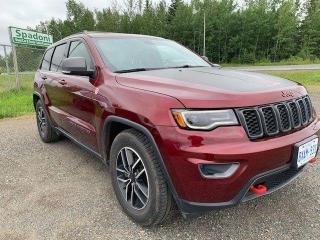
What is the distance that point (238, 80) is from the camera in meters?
2.86

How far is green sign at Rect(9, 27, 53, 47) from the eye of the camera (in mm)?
12430

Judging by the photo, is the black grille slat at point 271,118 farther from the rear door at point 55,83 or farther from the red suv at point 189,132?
the rear door at point 55,83

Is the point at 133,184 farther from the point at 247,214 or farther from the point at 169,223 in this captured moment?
the point at 247,214

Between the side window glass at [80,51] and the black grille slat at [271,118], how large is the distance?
180cm

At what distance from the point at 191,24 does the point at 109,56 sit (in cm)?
4237

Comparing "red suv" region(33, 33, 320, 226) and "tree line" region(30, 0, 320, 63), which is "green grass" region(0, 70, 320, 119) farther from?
"tree line" region(30, 0, 320, 63)

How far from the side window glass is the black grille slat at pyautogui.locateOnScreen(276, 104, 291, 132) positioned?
6.26ft

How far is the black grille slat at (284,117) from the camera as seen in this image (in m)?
2.58

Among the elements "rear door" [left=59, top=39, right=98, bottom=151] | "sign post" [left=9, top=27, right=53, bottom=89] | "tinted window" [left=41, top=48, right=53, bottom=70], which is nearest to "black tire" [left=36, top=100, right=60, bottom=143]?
"tinted window" [left=41, top=48, right=53, bottom=70]

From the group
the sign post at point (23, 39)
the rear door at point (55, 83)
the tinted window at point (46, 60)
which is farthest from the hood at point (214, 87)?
the sign post at point (23, 39)

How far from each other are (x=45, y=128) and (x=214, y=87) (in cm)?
379

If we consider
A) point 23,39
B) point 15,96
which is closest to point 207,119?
point 15,96

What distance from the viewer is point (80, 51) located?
13.3ft

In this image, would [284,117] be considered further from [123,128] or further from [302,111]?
[123,128]
